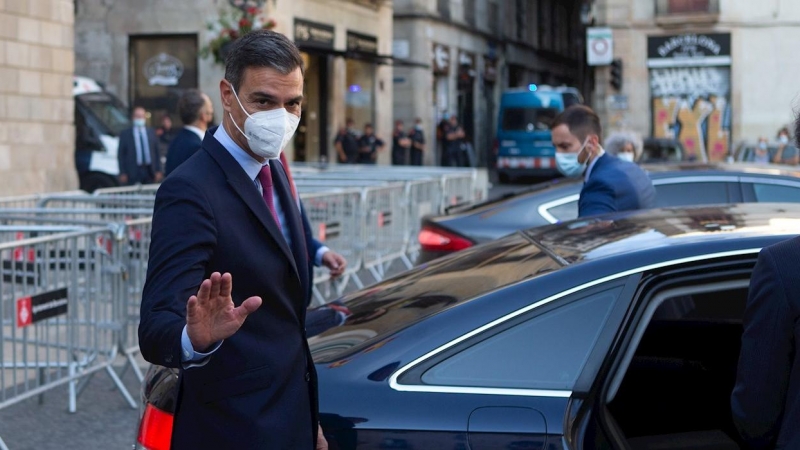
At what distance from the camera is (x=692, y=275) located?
3334 mm

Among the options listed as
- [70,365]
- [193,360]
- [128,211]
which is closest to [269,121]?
[193,360]

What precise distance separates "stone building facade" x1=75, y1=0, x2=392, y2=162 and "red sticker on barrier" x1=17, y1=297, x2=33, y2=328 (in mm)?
19025

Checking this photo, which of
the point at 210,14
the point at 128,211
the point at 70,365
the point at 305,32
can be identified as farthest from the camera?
the point at 305,32

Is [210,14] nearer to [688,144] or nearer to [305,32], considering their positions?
[305,32]

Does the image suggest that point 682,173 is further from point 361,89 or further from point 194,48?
point 361,89

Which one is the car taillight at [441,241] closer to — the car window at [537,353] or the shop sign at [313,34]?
the car window at [537,353]

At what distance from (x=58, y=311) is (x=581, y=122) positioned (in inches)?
124

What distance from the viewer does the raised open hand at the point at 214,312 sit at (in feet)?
8.17

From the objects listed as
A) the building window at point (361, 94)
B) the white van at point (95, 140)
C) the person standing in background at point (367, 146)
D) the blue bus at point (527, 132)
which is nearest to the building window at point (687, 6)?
the blue bus at point (527, 132)

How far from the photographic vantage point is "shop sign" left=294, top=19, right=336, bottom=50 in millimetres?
29141

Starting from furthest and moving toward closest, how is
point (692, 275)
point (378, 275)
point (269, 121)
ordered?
point (378, 275), point (692, 275), point (269, 121)

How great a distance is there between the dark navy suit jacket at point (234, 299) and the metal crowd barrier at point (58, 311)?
379cm

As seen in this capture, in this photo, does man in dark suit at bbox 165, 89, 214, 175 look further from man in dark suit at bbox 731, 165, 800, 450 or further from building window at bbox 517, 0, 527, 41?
building window at bbox 517, 0, 527, 41

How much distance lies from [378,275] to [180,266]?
10.3 m
